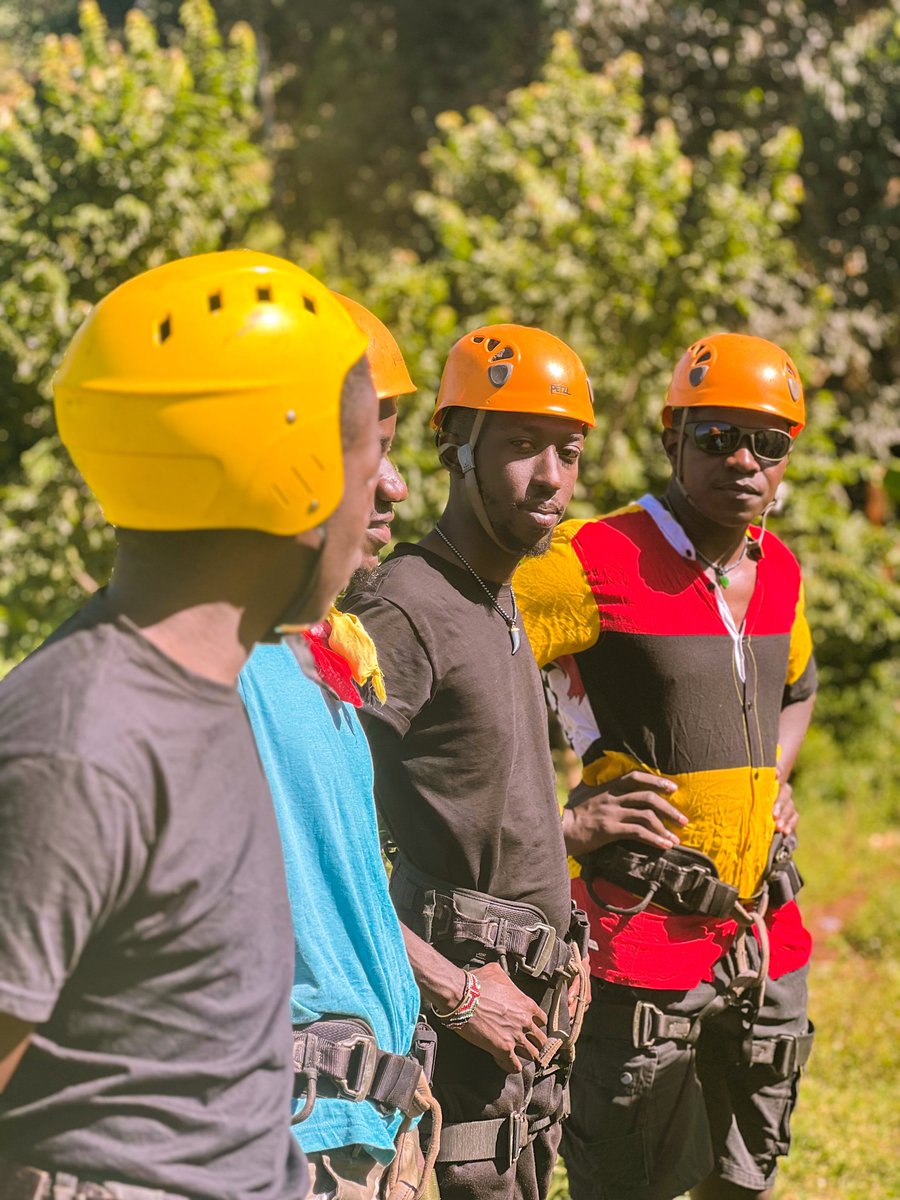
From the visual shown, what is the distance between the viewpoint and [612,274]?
832 cm

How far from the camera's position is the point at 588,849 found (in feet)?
11.1

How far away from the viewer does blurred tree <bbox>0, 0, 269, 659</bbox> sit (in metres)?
7.38

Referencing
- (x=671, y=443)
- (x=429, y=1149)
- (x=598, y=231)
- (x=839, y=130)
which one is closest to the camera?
(x=429, y=1149)

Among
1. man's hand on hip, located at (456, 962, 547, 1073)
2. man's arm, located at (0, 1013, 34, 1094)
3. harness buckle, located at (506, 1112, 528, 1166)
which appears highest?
man's arm, located at (0, 1013, 34, 1094)

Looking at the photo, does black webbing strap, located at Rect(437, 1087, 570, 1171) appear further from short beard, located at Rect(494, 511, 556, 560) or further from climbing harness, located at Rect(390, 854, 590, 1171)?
short beard, located at Rect(494, 511, 556, 560)

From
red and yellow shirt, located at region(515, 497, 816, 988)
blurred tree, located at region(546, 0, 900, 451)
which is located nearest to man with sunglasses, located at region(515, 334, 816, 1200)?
red and yellow shirt, located at region(515, 497, 816, 988)

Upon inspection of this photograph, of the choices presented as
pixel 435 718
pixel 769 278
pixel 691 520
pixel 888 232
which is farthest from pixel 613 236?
pixel 435 718

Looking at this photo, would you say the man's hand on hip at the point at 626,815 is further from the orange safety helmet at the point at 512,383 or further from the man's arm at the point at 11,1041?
the man's arm at the point at 11,1041

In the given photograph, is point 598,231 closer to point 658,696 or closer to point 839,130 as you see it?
point 839,130

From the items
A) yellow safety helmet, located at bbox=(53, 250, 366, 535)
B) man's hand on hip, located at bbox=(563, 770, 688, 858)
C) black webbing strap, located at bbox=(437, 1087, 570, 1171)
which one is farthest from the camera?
man's hand on hip, located at bbox=(563, 770, 688, 858)

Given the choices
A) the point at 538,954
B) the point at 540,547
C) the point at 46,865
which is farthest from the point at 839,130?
the point at 46,865

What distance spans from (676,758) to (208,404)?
86.2 inches

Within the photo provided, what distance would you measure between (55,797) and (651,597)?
2298mm

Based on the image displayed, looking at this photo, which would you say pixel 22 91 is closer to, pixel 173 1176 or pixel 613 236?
pixel 613 236
